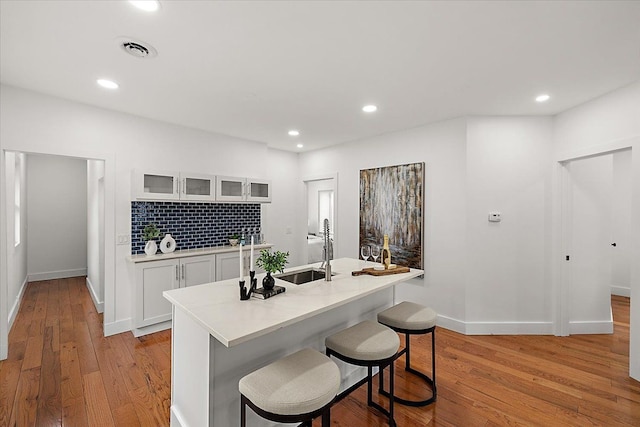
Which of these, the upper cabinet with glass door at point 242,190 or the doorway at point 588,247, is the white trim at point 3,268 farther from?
the doorway at point 588,247

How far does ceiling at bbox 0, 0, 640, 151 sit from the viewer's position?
5.47 ft

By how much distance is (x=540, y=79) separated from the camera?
97.9 inches

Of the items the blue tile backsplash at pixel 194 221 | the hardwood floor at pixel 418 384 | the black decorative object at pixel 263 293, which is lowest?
the hardwood floor at pixel 418 384

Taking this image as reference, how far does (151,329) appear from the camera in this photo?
341cm

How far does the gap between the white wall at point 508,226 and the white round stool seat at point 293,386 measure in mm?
2637

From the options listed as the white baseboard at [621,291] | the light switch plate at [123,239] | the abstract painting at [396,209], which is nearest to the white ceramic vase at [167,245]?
the light switch plate at [123,239]

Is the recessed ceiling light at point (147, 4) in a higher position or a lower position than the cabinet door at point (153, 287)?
higher

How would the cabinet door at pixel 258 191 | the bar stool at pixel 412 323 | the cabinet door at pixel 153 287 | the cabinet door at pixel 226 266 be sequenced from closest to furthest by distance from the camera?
the bar stool at pixel 412 323 < the cabinet door at pixel 153 287 < the cabinet door at pixel 226 266 < the cabinet door at pixel 258 191

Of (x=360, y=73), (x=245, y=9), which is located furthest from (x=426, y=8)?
(x=245, y=9)

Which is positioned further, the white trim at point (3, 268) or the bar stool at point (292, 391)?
the white trim at point (3, 268)

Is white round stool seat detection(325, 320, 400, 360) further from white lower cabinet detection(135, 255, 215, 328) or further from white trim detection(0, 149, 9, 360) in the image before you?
white trim detection(0, 149, 9, 360)

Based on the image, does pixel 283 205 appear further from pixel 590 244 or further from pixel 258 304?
pixel 590 244

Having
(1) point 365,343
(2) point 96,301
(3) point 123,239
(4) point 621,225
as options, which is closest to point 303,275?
(1) point 365,343

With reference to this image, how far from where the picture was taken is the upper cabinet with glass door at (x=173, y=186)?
11.1ft
